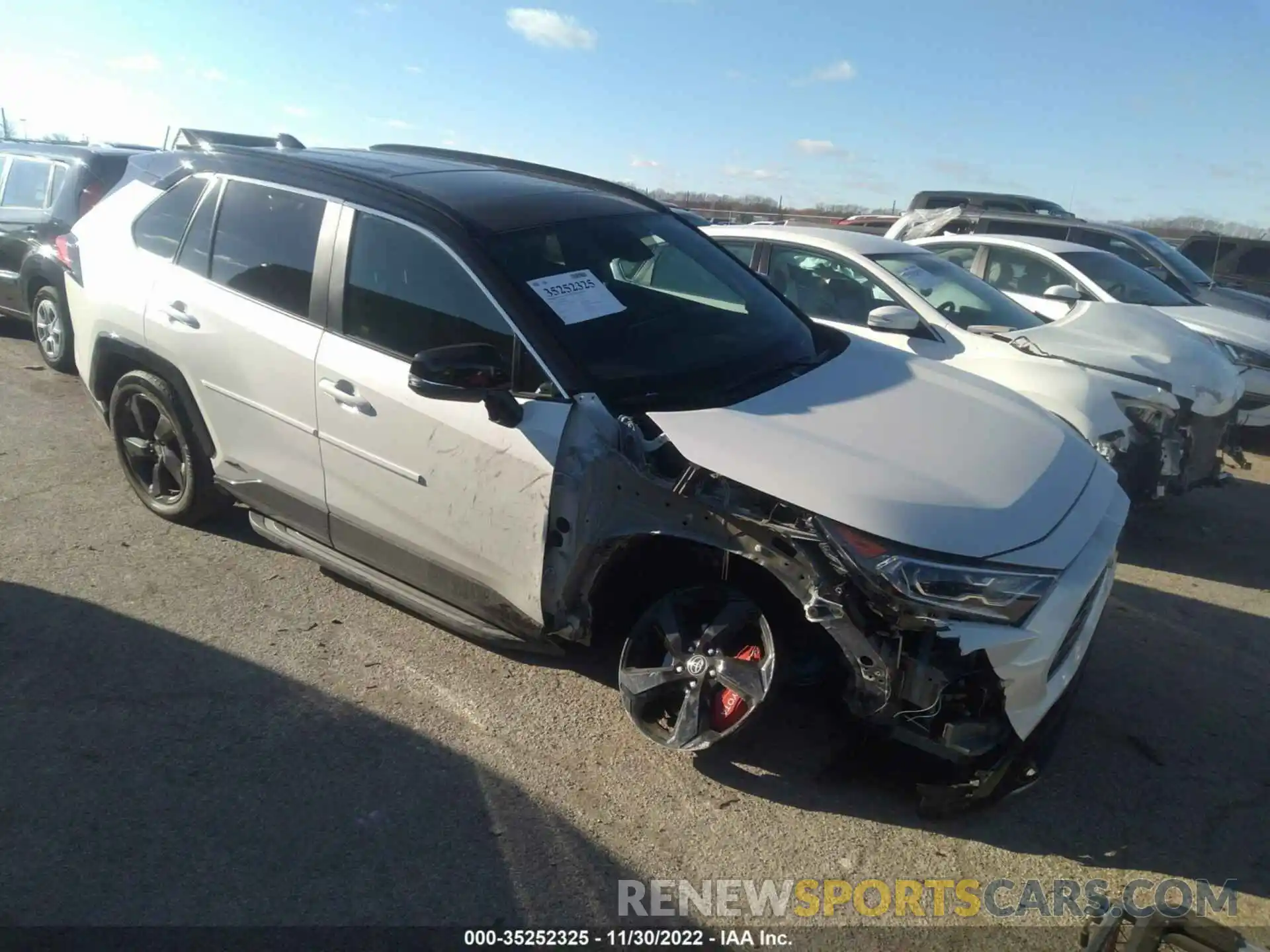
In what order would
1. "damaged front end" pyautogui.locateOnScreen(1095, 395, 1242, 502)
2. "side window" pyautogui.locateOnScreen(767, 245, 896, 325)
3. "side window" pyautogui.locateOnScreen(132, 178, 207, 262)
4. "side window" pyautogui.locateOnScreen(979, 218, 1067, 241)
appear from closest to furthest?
"side window" pyautogui.locateOnScreen(132, 178, 207, 262) → "damaged front end" pyautogui.locateOnScreen(1095, 395, 1242, 502) → "side window" pyautogui.locateOnScreen(767, 245, 896, 325) → "side window" pyautogui.locateOnScreen(979, 218, 1067, 241)

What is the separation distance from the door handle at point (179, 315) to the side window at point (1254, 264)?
50.1 ft

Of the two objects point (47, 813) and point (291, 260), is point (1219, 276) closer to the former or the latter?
point (291, 260)

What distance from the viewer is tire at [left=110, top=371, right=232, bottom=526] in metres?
4.49

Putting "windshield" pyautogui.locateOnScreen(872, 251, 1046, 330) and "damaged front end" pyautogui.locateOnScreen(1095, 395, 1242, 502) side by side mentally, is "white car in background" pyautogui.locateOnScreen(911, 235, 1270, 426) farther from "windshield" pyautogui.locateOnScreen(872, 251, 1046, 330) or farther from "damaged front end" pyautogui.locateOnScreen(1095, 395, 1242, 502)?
"damaged front end" pyautogui.locateOnScreen(1095, 395, 1242, 502)

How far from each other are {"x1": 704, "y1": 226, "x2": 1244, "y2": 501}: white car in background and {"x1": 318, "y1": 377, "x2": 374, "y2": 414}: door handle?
10.2 feet

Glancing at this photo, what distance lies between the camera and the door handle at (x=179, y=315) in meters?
4.20

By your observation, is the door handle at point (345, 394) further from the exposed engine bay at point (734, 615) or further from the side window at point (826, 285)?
the side window at point (826, 285)

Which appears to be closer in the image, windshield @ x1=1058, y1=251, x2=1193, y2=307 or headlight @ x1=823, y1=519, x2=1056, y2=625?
headlight @ x1=823, y1=519, x2=1056, y2=625

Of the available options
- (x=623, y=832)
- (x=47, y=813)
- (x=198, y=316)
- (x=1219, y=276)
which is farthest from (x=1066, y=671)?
(x=1219, y=276)

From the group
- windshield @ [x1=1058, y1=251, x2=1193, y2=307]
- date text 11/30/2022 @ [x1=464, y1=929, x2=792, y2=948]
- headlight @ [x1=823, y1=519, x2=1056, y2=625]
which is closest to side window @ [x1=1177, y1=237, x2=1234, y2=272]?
windshield @ [x1=1058, y1=251, x2=1193, y2=307]

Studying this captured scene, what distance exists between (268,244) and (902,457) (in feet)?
9.18

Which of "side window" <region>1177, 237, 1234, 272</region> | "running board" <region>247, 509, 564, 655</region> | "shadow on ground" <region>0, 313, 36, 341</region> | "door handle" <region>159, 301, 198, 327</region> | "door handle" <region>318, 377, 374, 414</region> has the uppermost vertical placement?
"side window" <region>1177, 237, 1234, 272</region>

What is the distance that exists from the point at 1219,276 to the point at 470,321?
14810mm

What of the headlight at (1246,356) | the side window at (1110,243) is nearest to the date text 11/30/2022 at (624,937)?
the headlight at (1246,356)
